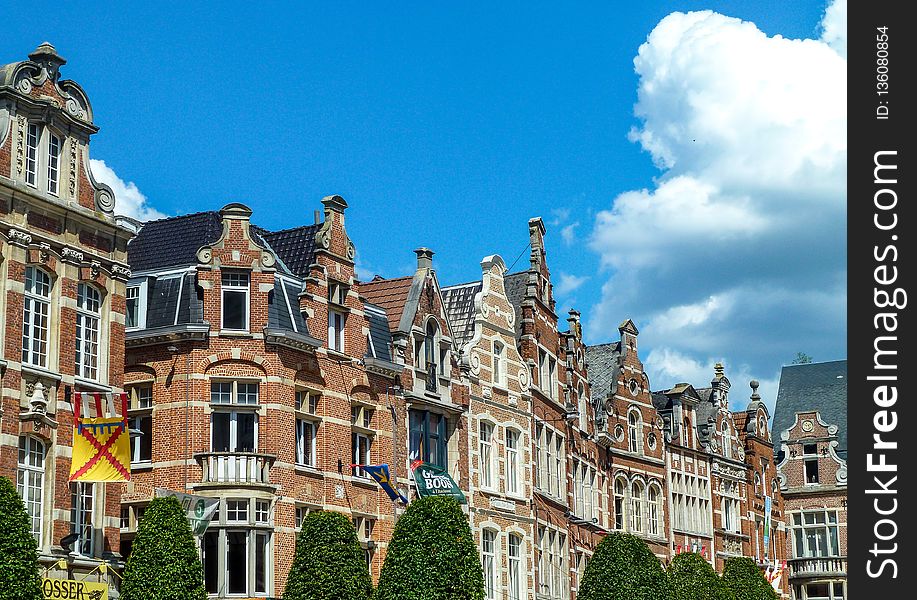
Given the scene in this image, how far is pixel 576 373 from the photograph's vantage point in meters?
56.5

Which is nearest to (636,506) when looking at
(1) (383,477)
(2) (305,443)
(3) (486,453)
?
(3) (486,453)

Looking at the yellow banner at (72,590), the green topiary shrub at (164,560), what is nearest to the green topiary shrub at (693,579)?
the green topiary shrub at (164,560)

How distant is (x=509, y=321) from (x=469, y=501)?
7.58 m

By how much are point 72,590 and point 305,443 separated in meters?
9.96

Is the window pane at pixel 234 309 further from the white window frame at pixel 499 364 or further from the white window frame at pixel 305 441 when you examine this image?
the white window frame at pixel 499 364

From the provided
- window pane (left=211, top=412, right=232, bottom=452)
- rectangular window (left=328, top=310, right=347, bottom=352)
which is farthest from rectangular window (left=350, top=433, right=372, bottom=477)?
window pane (left=211, top=412, right=232, bottom=452)

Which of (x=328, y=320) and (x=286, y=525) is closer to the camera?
(x=286, y=525)

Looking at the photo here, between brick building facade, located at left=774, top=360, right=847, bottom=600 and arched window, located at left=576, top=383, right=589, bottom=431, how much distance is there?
22.8 m

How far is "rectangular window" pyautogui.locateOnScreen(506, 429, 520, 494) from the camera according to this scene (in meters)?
48.8

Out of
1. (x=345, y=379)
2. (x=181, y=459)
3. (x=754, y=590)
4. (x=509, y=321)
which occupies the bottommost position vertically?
(x=754, y=590)

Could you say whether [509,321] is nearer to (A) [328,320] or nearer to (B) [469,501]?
(B) [469,501]

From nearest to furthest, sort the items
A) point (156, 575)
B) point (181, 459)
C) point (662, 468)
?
point (156, 575) → point (181, 459) → point (662, 468)

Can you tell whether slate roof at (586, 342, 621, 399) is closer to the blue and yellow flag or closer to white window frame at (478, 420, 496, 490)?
white window frame at (478, 420, 496, 490)

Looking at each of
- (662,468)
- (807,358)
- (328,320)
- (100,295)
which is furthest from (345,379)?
(807,358)
